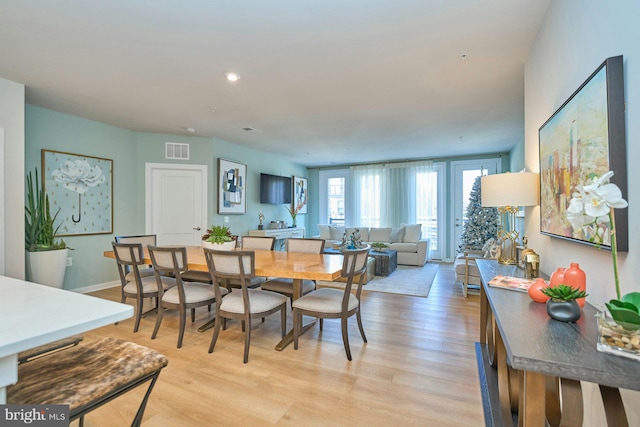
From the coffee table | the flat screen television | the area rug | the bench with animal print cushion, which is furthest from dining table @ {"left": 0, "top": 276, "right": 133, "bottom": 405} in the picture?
the flat screen television

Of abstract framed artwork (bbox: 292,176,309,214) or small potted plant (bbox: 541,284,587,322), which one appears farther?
abstract framed artwork (bbox: 292,176,309,214)

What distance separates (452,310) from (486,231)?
115 inches

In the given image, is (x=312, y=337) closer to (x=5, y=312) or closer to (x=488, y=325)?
(x=488, y=325)

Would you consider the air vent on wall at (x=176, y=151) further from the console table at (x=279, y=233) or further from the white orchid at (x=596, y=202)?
the white orchid at (x=596, y=202)

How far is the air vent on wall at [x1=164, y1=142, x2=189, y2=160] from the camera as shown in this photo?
5.36m

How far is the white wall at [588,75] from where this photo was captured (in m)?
1.09

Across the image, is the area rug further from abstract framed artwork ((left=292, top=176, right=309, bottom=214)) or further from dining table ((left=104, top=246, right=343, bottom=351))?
abstract framed artwork ((left=292, top=176, right=309, bottom=214))

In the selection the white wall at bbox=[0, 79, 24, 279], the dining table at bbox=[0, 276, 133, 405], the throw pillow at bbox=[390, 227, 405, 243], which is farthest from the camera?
the throw pillow at bbox=[390, 227, 405, 243]

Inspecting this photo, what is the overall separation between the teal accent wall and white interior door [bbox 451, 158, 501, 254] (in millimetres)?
4826

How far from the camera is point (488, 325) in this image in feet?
7.72

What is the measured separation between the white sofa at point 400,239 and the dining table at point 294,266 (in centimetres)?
348

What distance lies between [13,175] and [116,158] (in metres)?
1.73

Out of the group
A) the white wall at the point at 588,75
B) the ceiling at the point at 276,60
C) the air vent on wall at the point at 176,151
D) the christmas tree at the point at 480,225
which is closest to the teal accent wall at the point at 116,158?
the air vent on wall at the point at 176,151

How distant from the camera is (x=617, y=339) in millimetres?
837
